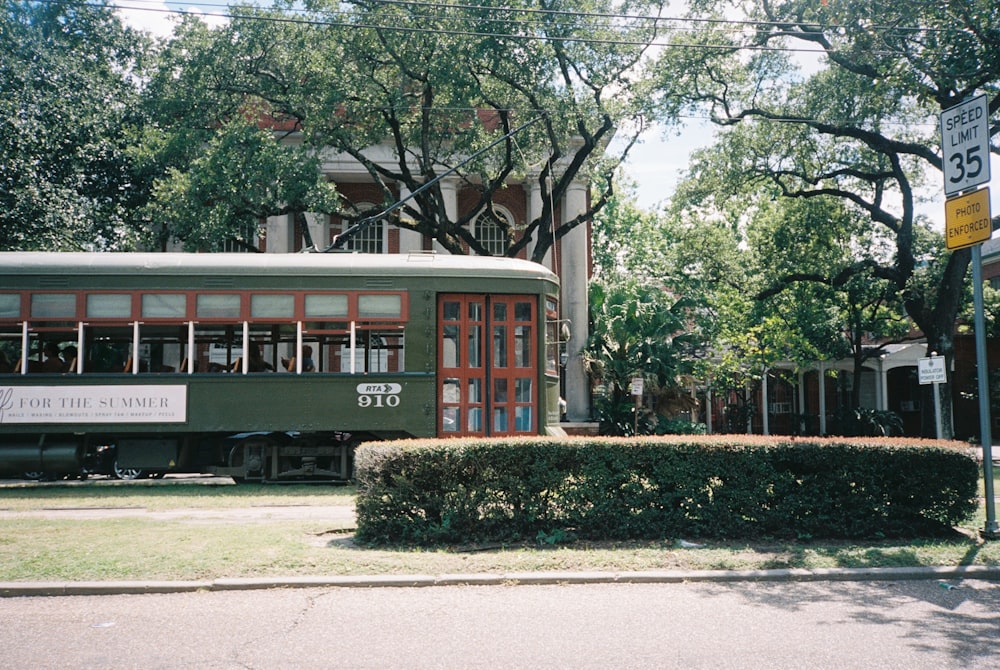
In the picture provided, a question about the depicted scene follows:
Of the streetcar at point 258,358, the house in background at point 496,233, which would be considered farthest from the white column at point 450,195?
the streetcar at point 258,358

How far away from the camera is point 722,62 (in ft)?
74.4

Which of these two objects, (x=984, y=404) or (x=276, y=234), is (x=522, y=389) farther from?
(x=276, y=234)

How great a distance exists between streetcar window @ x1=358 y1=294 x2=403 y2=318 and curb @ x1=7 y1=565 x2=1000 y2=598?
7.82m

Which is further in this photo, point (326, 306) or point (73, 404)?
point (326, 306)

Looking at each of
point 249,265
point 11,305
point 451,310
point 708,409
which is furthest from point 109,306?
point 708,409

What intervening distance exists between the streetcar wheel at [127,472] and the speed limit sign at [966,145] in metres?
13.5

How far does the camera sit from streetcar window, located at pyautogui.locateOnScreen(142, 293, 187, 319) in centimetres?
1457

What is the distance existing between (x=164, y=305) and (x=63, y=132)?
485 inches

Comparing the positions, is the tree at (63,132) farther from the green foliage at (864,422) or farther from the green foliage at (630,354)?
the green foliage at (864,422)

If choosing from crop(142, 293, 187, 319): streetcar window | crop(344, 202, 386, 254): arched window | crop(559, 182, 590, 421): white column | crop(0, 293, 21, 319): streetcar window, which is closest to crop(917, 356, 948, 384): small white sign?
crop(559, 182, 590, 421): white column

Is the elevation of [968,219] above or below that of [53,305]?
above

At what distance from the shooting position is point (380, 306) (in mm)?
14898

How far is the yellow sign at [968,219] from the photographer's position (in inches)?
377

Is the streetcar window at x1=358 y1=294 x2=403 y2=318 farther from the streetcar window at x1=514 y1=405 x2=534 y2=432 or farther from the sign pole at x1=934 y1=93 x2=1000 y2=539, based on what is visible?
the sign pole at x1=934 y1=93 x2=1000 y2=539
